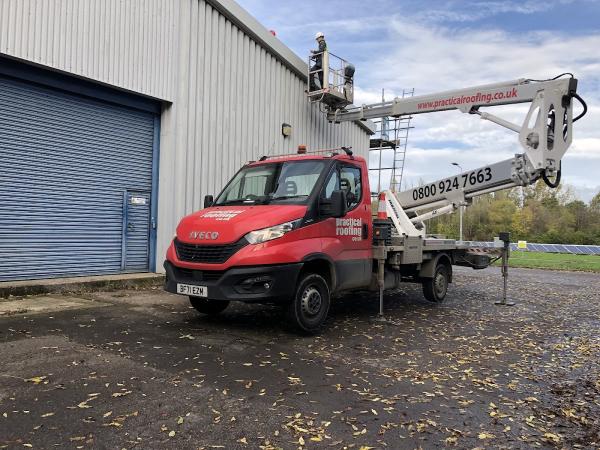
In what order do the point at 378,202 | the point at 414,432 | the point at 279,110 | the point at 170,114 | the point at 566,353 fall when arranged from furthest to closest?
1. the point at 279,110
2. the point at 170,114
3. the point at 378,202
4. the point at 566,353
5. the point at 414,432

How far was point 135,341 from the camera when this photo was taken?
6152 mm

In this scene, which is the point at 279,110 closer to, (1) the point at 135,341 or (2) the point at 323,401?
(1) the point at 135,341

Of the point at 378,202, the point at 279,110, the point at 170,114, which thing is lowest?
the point at 378,202

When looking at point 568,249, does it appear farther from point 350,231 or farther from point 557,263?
point 350,231

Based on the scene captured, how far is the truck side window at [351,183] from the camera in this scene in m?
7.62

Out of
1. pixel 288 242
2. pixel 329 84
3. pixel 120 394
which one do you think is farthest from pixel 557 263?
pixel 120 394

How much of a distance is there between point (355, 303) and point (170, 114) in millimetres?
6617

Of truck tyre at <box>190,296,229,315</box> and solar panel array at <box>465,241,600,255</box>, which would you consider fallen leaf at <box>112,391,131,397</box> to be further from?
solar panel array at <box>465,241,600,255</box>

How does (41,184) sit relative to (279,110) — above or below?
below

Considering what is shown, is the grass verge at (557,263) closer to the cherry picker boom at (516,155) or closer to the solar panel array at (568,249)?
the solar panel array at (568,249)

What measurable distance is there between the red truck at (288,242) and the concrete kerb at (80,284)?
11.7 feet

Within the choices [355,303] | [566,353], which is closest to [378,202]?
[355,303]

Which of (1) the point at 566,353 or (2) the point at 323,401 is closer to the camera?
(2) the point at 323,401

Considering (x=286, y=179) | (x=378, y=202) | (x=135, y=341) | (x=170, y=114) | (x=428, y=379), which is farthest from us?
(x=170, y=114)
